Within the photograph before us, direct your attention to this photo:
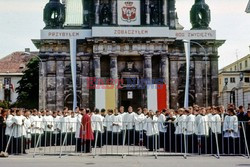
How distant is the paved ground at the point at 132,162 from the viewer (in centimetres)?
1516

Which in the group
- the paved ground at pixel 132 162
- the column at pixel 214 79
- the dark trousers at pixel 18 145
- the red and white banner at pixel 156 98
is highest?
the column at pixel 214 79

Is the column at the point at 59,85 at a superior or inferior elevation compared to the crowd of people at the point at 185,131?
superior

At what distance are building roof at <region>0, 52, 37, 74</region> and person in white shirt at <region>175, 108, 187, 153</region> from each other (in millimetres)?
62967

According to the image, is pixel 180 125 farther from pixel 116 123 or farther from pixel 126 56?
pixel 126 56

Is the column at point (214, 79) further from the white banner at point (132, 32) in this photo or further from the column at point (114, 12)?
the column at point (114, 12)

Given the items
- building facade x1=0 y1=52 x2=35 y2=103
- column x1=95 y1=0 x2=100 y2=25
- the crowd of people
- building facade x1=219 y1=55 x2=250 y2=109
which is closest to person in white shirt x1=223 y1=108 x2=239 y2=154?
the crowd of people

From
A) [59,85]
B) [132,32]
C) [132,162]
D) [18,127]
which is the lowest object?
[132,162]

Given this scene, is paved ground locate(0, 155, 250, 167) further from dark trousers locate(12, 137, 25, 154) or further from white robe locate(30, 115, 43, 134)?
white robe locate(30, 115, 43, 134)

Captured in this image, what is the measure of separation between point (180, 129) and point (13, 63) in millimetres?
66684

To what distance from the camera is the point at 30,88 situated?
6350 cm

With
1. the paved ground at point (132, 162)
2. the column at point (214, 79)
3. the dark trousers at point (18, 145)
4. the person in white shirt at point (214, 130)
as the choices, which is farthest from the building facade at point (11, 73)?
the paved ground at point (132, 162)

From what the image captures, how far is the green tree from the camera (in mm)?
62134

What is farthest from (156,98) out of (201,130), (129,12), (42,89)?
(201,130)

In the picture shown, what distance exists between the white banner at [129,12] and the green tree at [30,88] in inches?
826
